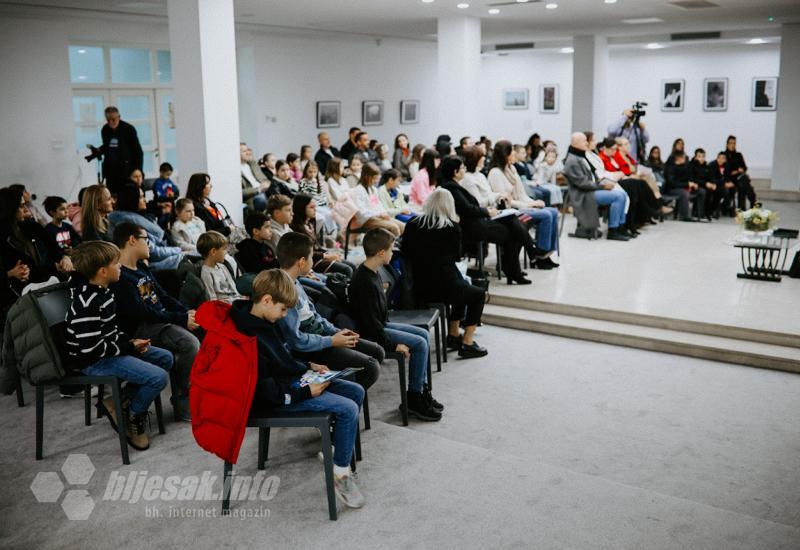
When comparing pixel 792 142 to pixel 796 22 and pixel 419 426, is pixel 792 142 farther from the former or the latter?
pixel 419 426

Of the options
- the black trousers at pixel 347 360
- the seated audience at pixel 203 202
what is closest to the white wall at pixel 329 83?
the seated audience at pixel 203 202

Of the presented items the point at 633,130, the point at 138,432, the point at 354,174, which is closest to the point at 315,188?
the point at 354,174

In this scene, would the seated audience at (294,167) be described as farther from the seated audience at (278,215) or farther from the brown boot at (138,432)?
the brown boot at (138,432)

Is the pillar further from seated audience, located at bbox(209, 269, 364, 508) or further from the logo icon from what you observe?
seated audience, located at bbox(209, 269, 364, 508)

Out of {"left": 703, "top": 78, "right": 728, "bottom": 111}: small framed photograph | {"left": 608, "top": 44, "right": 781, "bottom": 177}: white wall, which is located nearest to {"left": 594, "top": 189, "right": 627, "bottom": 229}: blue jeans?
{"left": 608, "top": 44, "right": 781, "bottom": 177}: white wall

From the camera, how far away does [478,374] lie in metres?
6.14

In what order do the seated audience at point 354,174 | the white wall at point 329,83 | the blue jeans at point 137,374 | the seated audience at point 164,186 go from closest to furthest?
the blue jeans at point 137,374, the seated audience at point 164,186, the seated audience at point 354,174, the white wall at point 329,83

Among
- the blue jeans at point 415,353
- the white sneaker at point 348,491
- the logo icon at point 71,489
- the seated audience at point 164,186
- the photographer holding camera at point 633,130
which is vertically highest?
the photographer holding camera at point 633,130

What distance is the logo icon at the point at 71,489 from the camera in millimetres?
3896


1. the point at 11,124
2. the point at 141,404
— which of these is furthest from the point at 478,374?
the point at 11,124

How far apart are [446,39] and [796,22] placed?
23.2 ft

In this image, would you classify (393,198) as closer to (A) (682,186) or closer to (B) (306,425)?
(B) (306,425)

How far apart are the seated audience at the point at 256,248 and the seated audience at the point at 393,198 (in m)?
2.82

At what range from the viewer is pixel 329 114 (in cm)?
1723
